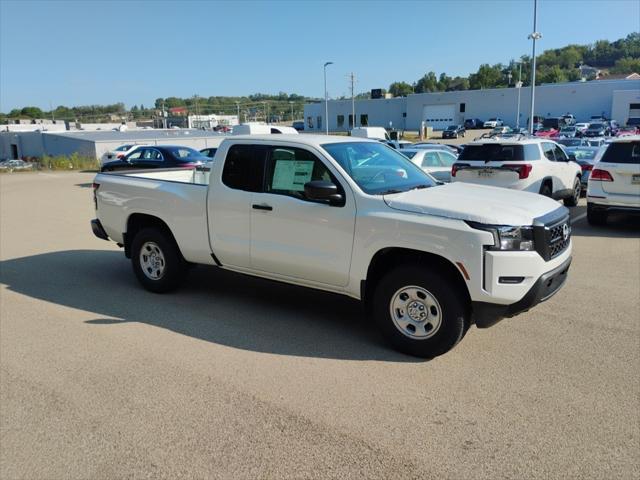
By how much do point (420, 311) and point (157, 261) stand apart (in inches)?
139

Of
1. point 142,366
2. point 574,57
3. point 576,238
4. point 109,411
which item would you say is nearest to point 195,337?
point 142,366

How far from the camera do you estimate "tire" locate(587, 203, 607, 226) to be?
36.1 ft

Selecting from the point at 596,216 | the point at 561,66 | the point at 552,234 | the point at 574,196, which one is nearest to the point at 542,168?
the point at 596,216

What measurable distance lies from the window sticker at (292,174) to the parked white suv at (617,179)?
7783 millimetres

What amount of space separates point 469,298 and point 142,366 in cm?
288

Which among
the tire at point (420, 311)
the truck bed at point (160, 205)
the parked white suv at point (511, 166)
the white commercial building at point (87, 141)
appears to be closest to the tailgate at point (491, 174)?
the parked white suv at point (511, 166)

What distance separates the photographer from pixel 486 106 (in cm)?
8756

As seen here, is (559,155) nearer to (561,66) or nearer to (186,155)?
(186,155)

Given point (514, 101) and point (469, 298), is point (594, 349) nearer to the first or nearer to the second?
point (469, 298)

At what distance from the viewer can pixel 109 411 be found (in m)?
3.91

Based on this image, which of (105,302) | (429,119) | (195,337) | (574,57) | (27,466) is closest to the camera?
(27,466)

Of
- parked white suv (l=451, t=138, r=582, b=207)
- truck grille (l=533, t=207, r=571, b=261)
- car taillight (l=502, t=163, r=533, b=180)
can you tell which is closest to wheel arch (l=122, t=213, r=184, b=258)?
truck grille (l=533, t=207, r=571, b=261)

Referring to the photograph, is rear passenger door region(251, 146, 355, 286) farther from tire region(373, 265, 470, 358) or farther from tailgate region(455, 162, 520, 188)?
tailgate region(455, 162, 520, 188)

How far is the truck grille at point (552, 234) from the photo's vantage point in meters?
4.46
